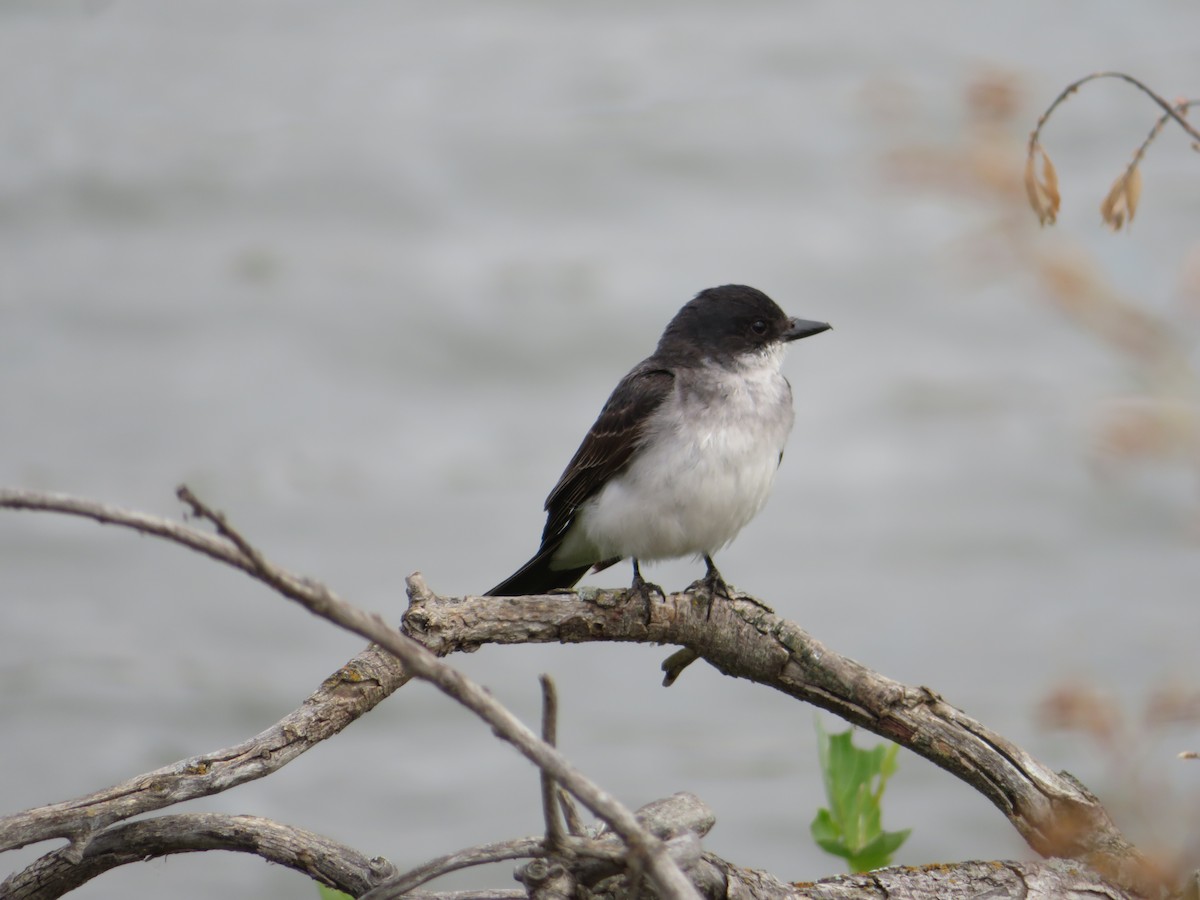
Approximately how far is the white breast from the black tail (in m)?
0.10

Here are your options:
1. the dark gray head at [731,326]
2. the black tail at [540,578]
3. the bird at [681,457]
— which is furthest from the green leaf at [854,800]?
the dark gray head at [731,326]

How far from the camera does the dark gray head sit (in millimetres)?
5613

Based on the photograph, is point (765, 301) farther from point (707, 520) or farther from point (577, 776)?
point (577, 776)

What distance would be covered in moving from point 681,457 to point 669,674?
1018 millimetres

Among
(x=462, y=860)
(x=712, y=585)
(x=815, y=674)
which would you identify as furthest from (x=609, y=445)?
(x=462, y=860)

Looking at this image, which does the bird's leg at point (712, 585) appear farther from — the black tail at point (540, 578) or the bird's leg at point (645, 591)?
the black tail at point (540, 578)

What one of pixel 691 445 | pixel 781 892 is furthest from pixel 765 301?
pixel 781 892

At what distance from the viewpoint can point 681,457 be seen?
5129 millimetres

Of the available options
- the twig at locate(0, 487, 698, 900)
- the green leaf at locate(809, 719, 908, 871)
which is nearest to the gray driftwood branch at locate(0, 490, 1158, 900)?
the twig at locate(0, 487, 698, 900)

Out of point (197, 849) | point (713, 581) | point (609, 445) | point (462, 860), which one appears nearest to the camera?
point (462, 860)

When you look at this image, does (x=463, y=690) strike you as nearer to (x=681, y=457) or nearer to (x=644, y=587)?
(x=644, y=587)

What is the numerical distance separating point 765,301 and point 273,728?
3.15 m

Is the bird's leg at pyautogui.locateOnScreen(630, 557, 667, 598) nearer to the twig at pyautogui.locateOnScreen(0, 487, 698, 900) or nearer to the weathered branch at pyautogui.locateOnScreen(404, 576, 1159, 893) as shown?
the weathered branch at pyautogui.locateOnScreen(404, 576, 1159, 893)

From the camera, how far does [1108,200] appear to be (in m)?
2.57
